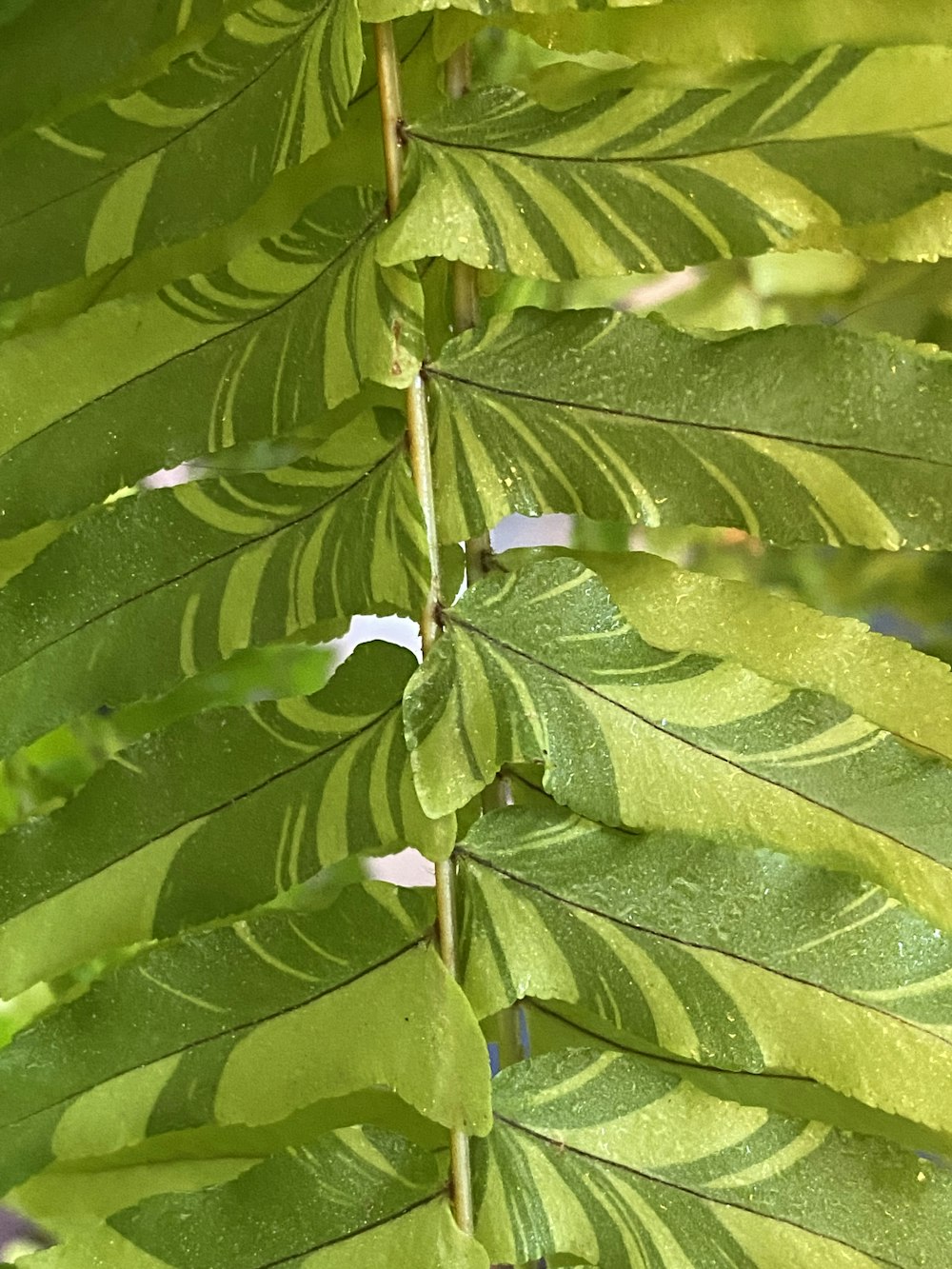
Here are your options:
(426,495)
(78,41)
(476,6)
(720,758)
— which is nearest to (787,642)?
(720,758)

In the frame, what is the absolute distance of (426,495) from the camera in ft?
1.48

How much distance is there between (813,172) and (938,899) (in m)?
0.29

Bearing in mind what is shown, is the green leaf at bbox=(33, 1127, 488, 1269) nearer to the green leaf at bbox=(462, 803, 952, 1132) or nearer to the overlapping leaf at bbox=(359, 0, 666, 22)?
the green leaf at bbox=(462, 803, 952, 1132)

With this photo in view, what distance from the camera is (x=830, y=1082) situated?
17.1 inches

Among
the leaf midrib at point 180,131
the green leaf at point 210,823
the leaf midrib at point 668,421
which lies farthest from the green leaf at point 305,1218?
the leaf midrib at point 180,131

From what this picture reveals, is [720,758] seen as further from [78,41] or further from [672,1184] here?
[78,41]

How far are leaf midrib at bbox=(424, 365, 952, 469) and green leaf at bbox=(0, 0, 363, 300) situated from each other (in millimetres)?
119

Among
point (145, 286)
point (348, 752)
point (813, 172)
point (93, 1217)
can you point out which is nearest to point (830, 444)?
point (813, 172)

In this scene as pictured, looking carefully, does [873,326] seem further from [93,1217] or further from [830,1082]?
[93,1217]

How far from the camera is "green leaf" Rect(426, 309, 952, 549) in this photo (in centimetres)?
43

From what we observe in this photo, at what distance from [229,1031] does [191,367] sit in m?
0.29

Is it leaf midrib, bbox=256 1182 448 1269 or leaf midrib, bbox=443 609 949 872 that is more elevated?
leaf midrib, bbox=443 609 949 872

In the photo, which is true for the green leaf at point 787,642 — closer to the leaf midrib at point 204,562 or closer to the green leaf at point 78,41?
the leaf midrib at point 204,562

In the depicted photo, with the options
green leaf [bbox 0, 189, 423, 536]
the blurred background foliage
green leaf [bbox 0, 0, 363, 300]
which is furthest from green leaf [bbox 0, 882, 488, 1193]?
green leaf [bbox 0, 0, 363, 300]
